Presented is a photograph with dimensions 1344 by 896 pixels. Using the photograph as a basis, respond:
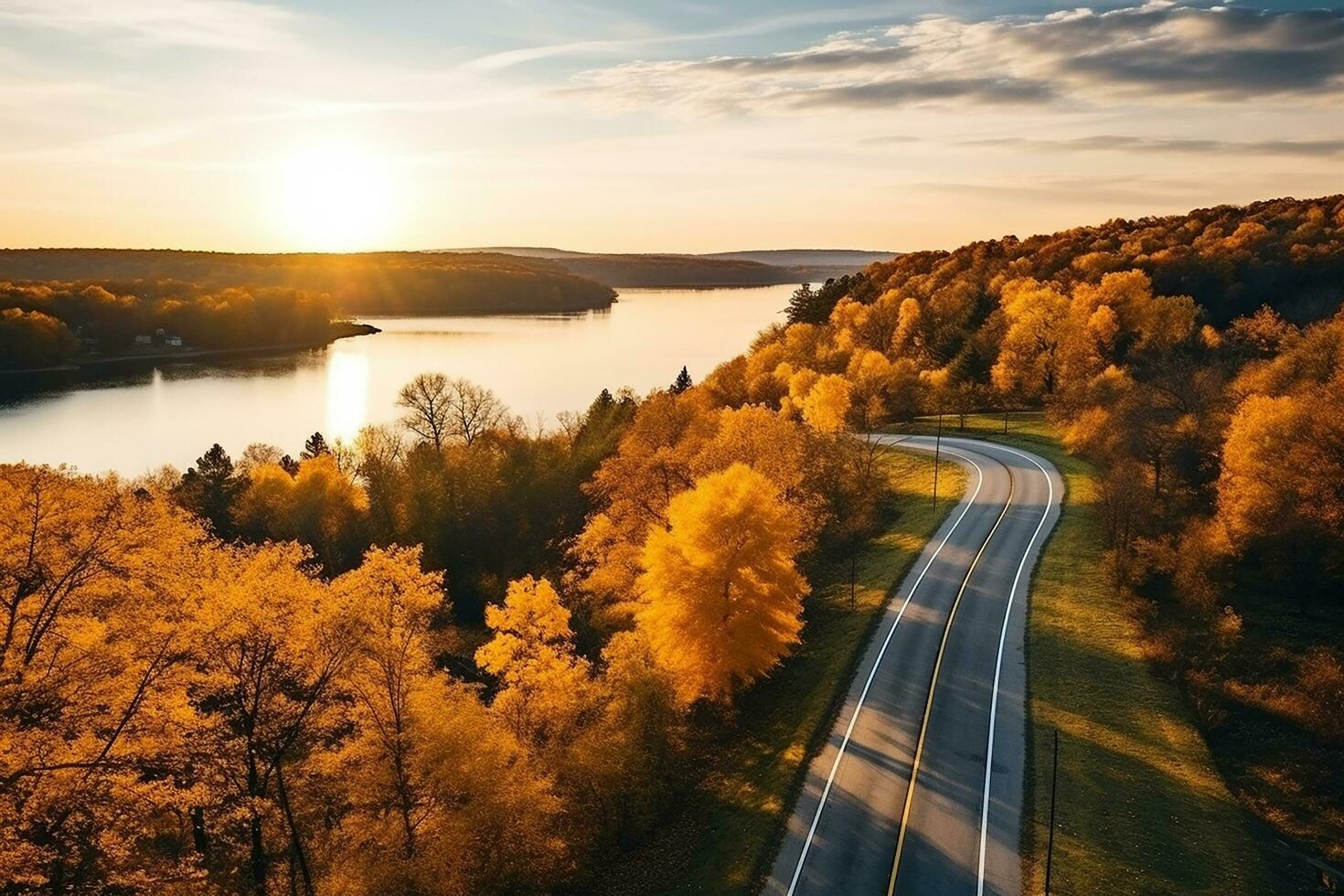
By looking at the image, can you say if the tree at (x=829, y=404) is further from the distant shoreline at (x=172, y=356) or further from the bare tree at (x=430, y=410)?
the distant shoreline at (x=172, y=356)

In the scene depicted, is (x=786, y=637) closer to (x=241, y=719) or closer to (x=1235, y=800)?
(x=1235, y=800)

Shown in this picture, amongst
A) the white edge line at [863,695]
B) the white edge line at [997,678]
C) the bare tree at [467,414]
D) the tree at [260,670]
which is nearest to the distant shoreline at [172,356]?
the bare tree at [467,414]

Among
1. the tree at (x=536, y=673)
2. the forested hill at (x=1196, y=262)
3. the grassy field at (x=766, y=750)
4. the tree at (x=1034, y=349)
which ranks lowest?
the grassy field at (x=766, y=750)

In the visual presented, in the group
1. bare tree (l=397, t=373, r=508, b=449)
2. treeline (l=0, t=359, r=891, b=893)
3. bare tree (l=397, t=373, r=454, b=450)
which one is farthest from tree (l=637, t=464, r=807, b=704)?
bare tree (l=397, t=373, r=454, b=450)

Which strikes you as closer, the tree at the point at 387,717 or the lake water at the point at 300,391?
the tree at the point at 387,717

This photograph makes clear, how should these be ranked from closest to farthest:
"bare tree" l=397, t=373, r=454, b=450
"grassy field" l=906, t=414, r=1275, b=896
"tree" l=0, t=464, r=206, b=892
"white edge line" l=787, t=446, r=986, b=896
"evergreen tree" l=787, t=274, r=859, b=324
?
"tree" l=0, t=464, r=206, b=892 → "grassy field" l=906, t=414, r=1275, b=896 → "white edge line" l=787, t=446, r=986, b=896 → "bare tree" l=397, t=373, r=454, b=450 → "evergreen tree" l=787, t=274, r=859, b=324

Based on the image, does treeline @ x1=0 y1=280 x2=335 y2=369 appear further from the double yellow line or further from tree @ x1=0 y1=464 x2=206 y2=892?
the double yellow line

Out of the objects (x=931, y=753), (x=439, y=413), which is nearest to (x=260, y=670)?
(x=931, y=753)
